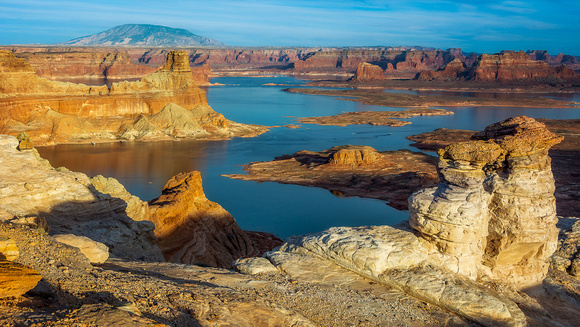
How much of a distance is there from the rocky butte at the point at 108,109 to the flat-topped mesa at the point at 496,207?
183ft

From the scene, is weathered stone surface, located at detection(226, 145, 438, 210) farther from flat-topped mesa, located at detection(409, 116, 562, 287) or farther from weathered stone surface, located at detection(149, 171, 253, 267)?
flat-topped mesa, located at detection(409, 116, 562, 287)

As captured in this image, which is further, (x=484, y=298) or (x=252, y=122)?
(x=252, y=122)

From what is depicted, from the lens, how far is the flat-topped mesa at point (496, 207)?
12328mm

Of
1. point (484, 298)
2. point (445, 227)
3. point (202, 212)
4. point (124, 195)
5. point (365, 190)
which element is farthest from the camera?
point (365, 190)

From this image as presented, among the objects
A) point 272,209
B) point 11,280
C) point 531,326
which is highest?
point 11,280

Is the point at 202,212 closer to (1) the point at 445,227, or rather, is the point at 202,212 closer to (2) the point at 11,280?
(1) the point at 445,227

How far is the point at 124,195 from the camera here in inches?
803

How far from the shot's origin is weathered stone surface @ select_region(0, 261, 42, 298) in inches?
257

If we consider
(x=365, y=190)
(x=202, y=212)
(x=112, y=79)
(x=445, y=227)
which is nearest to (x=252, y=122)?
(x=365, y=190)

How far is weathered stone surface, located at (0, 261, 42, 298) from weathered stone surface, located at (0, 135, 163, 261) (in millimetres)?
7684

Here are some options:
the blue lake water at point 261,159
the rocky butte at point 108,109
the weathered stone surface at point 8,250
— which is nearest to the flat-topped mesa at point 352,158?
the blue lake water at point 261,159

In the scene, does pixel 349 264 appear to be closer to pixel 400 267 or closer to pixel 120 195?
pixel 400 267

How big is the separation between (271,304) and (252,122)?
276 feet

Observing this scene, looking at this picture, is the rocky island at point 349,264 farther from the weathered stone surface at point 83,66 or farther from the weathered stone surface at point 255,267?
the weathered stone surface at point 83,66
